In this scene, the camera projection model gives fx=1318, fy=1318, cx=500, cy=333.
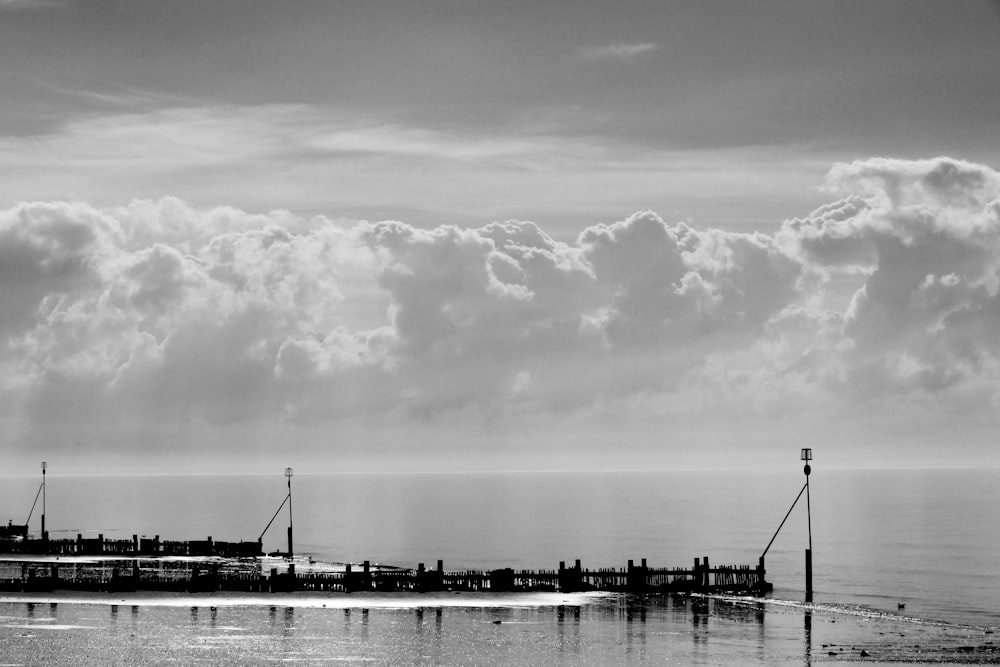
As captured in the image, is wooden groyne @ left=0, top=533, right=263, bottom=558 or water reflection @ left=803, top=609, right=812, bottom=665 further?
wooden groyne @ left=0, top=533, right=263, bottom=558

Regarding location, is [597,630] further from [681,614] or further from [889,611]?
[889,611]

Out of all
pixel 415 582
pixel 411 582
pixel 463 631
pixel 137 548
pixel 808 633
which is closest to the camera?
pixel 463 631

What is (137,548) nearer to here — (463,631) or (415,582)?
(415,582)

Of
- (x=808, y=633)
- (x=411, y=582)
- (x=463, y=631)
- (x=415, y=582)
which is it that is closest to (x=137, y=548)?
(x=411, y=582)

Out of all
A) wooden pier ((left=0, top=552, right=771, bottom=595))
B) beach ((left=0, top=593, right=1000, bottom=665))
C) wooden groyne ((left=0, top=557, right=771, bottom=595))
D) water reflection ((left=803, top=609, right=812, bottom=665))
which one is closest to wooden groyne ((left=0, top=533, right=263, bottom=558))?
wooden pier ((left=0, top=552, right=771, bottom=595))

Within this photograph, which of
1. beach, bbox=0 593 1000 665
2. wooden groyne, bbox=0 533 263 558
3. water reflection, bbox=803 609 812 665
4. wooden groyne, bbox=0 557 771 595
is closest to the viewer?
beach, bbox=0 593 1000 665

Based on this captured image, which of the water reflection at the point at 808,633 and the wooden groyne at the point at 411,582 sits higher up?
the wooden groyne at the point at 411,582

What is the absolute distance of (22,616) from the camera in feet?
238

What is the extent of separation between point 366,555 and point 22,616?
71.8 metres

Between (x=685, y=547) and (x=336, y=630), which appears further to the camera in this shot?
(x=685, y=547)

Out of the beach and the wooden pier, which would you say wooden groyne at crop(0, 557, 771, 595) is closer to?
the wooden pier

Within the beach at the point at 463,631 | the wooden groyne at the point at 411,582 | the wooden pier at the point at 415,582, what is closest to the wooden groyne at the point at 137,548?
the wooden pier at the point at 415,582

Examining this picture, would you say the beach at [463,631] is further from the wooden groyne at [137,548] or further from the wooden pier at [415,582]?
the wooden groyne at [137,548]

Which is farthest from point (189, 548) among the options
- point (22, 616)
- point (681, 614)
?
point (681, 614)
